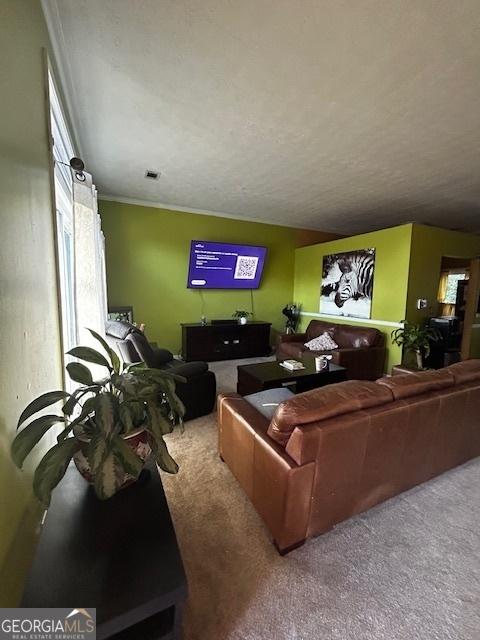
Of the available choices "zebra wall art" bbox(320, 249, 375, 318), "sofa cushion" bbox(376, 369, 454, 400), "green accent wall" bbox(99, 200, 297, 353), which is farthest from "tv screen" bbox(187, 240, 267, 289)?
"sofa cushion" bbox(376, 369, 454, 400)

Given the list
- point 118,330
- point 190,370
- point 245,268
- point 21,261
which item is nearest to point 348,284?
point 245,268

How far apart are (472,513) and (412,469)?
1.38ft

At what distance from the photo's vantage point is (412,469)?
158 centimetres

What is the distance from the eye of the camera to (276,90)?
1805 mm

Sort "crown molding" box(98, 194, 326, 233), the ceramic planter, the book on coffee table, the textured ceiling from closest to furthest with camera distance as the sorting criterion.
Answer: the ceramic planter → the textured ceiling → the book on coffee table → "crown molding" box(98, 194, 326, 233)

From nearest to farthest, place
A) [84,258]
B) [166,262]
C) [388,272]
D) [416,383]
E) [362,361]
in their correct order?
1. [416,383]
2. [84,258]
3. [362,361]
4. [388,272]
5. [166,262]

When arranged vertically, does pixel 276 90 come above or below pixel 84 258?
above

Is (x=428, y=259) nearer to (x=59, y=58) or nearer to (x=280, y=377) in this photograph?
(x=280, y=377)

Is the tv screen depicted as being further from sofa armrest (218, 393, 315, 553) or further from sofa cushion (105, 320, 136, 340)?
sofa armrest (218, 393, 315, 553)

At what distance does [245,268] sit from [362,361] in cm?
259

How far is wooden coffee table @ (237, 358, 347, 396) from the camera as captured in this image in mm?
2623

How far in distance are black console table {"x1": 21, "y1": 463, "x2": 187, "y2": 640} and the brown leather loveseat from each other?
2.78 m

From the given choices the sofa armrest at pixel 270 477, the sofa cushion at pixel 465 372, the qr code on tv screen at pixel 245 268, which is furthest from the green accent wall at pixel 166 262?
the sofa cushion at pixel 465 372

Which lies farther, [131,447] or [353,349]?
[353,349]
